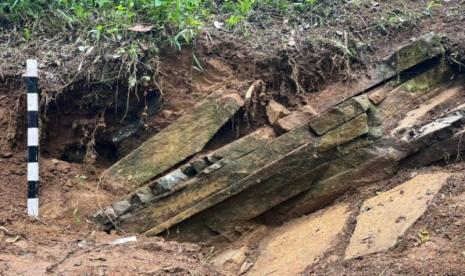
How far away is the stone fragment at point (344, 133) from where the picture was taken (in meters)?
4.16

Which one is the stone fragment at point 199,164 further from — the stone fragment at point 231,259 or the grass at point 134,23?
the grass at point 134,23

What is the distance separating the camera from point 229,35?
193 inches

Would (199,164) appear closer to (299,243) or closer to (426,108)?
(299,243)

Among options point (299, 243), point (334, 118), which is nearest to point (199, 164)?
point (299, 243)

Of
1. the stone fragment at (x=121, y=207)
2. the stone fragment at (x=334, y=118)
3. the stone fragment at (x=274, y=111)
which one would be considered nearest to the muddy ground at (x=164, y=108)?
the stone fragment at (x=274, y=111)

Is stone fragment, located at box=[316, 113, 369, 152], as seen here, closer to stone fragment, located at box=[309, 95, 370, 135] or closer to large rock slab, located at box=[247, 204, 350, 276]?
stone fragment, located at box=[309, 95, 370, 135]

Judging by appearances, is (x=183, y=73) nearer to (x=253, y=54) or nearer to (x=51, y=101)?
(x=253, y=54)

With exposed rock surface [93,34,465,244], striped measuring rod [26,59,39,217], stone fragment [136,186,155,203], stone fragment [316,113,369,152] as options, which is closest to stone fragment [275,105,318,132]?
exposed rock surface [93,34,465,244]

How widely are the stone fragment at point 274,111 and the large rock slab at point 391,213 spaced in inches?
40.9

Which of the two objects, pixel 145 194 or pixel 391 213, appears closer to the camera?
pixel 391 213

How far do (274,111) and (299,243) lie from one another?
1.22 m

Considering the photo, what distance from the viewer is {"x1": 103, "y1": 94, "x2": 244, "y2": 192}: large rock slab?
14.4 feet

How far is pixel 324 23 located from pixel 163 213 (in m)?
2.50

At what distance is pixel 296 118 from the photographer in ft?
14.3
